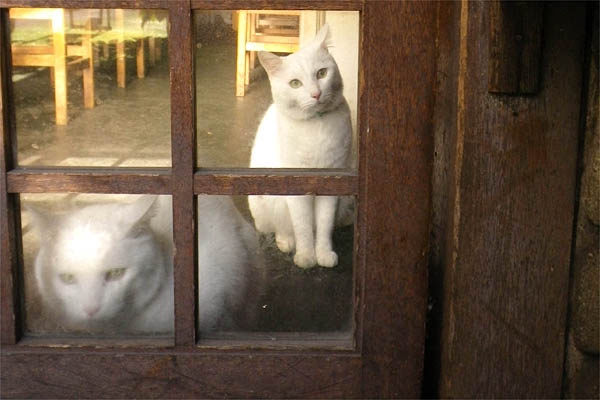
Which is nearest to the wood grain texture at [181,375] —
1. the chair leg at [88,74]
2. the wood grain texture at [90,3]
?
the chair leg at [88,74]

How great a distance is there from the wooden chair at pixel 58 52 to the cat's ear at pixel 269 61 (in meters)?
0.29

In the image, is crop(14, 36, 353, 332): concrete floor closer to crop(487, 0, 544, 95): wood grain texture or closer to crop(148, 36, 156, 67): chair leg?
crop(148, 36, 156, 67): chair leg

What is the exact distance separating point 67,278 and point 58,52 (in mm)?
417

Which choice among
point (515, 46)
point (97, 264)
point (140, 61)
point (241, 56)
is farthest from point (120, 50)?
point (515, 46)

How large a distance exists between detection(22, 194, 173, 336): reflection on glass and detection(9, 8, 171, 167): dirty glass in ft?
0.27

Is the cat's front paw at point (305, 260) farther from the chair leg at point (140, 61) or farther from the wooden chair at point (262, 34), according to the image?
the chair leg at point (140, 61)

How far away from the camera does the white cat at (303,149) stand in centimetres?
134

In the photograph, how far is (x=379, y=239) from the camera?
1313 mm

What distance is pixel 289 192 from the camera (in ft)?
4.34

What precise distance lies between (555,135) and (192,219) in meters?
0.60

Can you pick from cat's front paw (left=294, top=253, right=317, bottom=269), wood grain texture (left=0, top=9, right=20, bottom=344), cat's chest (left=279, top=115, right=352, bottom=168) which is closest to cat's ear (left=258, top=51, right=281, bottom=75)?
cat's chest (left=279, top=115, right=352, bottom=168)

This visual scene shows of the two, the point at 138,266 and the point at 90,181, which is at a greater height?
the point at 90,181

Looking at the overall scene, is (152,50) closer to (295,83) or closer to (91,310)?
(295,83)

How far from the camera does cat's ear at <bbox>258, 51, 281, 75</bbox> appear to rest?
52.1 inches
